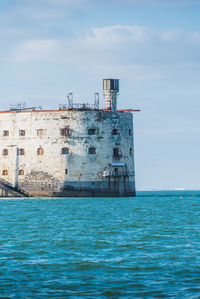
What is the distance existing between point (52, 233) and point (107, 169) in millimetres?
34310

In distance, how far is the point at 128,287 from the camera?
14.3m

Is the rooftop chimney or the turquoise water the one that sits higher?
the rooftop chimney

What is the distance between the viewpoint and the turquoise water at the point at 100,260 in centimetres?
1404

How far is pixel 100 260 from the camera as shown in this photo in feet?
59.2

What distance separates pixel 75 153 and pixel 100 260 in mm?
41818

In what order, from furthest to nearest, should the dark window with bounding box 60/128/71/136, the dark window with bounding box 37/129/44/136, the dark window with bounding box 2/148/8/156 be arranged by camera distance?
the dark window with bounding box 2/148/8/156 < the dark window with bounding box 37/129/44/136 < the dark window with bounding box 60/128/71/136

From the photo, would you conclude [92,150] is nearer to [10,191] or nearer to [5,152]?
[10,191]

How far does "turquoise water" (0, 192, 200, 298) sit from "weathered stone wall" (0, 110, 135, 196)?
2964 cm

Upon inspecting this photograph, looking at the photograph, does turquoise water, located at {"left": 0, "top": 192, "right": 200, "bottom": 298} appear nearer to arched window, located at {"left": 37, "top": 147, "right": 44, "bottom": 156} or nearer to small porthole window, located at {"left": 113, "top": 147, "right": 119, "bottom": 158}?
small porthole window, located at {"left": 113, "top": 147, "right": 119, "bottom": 158}

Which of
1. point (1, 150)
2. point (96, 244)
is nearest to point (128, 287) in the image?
point (96, 244)

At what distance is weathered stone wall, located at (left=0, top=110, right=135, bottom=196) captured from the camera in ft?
195

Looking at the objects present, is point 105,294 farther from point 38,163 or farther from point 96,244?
point 38,163

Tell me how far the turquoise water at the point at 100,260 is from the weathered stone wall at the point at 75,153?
29644mm

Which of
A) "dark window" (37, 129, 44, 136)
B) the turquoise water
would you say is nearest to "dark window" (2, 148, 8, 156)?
"dark window" (37, 129, 44, 136)
